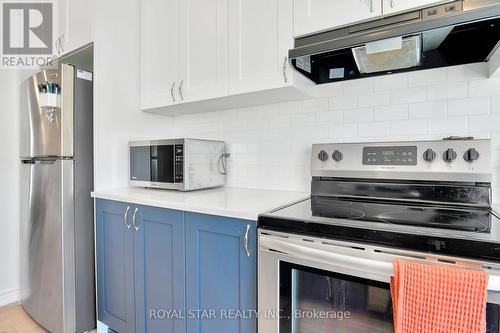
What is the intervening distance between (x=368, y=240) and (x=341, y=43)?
800 mm

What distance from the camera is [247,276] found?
1.09 metres

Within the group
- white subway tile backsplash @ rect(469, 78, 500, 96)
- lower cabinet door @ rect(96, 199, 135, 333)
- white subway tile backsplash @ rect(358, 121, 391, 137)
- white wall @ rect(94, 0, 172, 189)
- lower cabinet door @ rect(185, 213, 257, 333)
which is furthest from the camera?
white wall @ rect(94, 0, 172, 189)

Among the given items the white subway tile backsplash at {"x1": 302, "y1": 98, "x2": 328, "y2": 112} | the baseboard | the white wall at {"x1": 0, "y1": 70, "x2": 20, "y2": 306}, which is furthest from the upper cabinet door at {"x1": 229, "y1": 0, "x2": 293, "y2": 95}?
the baseboard

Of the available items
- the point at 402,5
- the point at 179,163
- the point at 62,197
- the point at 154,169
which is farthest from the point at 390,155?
the point at 62,197

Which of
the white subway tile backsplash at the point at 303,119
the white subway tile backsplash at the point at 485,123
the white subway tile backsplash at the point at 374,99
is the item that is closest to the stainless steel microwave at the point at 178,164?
the white subway tile backsplash at the point at 303,119

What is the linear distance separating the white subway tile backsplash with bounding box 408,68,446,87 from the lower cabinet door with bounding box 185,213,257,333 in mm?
1055

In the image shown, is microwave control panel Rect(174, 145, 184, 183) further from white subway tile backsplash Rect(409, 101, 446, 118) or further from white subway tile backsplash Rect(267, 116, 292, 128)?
white subway tile backsplash Rect(409, 101, 446, 118)

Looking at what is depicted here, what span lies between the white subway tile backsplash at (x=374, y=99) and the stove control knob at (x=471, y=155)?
429mm

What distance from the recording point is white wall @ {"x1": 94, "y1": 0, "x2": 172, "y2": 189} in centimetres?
177

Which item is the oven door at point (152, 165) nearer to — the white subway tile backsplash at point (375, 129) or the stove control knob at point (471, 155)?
the white subway tile backsplash at point (375, 129)

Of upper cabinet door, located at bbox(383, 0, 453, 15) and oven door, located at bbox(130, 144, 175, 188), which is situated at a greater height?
upper cabinet door, located at bbox(383, 0, 453, 15)

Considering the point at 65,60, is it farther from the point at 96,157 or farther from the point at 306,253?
the point at 306,253

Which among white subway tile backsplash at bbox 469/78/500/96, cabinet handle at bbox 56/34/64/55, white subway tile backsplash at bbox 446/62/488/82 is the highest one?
cabinet handle at bbox 56/34/64/55

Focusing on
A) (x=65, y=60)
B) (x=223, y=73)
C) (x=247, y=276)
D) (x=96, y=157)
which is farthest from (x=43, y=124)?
(x=247, y=276)
